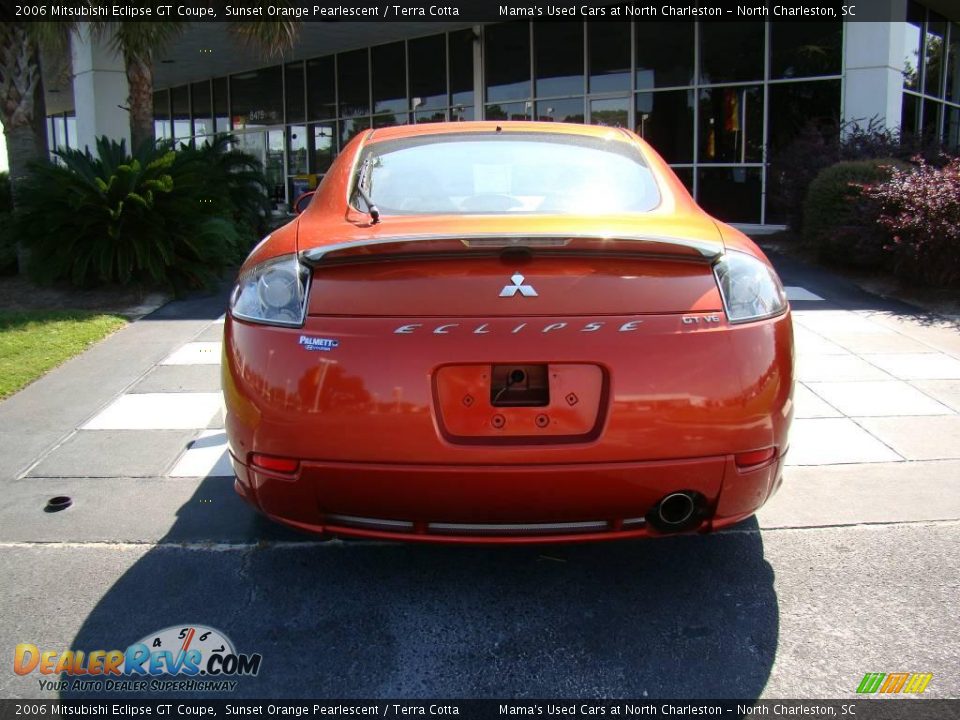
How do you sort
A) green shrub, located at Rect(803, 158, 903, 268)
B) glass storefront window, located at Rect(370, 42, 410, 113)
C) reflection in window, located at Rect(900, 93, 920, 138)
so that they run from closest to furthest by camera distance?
green shrub, located at Rect(803, 158, 903, 268)
reflection in window, located at Rect(900, 93, 920, 138)
glass storefront window, located at Rect(370, 42, 410, 113)

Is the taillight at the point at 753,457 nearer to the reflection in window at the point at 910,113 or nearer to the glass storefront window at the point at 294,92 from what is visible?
the reflection in window at the point at 910,113

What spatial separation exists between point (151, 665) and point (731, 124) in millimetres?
15808

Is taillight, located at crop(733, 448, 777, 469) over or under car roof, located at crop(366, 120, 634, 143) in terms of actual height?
under

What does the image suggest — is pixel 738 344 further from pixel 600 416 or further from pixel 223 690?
pixel 223 690

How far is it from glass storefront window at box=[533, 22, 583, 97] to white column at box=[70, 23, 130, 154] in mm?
8599

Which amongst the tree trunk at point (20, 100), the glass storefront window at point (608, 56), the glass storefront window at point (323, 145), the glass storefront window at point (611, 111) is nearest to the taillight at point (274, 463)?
the tree trunk at point (20, 100)

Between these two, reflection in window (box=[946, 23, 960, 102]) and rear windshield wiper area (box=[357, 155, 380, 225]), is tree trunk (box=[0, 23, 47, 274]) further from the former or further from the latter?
reflection in window (box=[946, 23, 960, 102])

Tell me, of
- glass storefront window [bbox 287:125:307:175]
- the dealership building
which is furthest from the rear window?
glass storefront window [bbox 287:125:307:175]

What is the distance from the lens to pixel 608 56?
17.7 meters

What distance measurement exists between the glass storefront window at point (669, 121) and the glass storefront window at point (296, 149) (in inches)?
413

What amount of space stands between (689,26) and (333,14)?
6973 millimetres

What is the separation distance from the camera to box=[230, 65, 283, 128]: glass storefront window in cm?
2448

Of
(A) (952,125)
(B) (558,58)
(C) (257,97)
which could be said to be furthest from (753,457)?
(C) (257,97)

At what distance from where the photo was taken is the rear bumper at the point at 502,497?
2.51 meters
